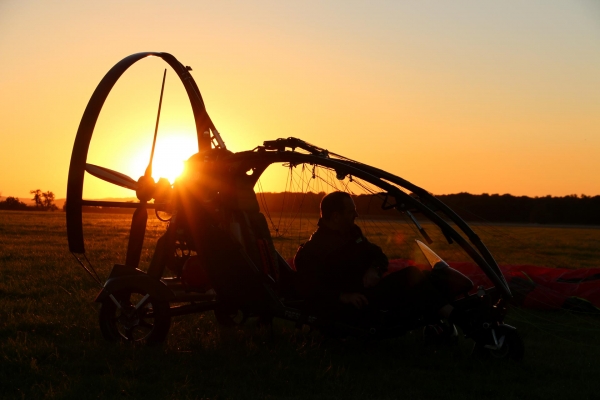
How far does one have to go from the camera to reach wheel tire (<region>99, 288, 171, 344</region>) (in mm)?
6766

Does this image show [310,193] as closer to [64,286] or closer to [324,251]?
[324,251]

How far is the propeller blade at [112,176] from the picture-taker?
7211mm

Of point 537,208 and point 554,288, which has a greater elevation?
point 537,208

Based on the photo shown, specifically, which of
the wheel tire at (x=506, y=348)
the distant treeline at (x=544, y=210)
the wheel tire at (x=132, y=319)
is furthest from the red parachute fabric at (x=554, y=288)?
the distant treeline at (x=544, y=210)

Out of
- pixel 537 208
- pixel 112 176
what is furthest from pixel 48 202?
pixel 112 176

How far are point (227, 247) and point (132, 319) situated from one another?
4.17 feet

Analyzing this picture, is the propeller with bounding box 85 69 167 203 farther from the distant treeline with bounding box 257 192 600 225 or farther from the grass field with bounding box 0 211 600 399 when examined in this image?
the distant treeline with bounding box 257 192 600 225

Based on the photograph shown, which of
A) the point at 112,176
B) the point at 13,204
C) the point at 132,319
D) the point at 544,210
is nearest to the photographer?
the point at 132,319

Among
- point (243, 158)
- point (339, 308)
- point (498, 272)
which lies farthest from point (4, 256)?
point (498, 272)

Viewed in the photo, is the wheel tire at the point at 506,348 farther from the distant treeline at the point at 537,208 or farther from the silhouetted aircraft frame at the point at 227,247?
the distant treeline at the point at 537,208

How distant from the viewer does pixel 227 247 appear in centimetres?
696

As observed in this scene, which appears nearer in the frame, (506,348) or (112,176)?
(506,348)

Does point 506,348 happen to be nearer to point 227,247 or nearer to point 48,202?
point 227,247

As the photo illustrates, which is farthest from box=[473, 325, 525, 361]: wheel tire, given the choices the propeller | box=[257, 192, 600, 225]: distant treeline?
box=[257, 192, 600, 225]: distant treeline
